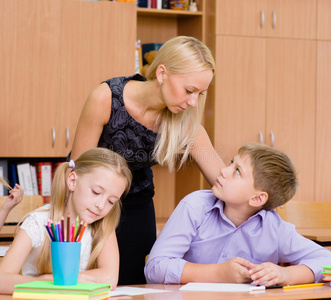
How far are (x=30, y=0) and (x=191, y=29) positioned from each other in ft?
3.66

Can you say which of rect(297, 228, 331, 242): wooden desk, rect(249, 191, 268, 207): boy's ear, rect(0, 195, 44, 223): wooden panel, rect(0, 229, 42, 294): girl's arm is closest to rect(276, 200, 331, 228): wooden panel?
rect(297, 228, 331, 242): wooden desk

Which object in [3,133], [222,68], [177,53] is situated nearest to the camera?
[177,53]

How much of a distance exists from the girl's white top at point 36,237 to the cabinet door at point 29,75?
1.84m

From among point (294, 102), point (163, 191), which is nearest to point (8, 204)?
point (163, 191)

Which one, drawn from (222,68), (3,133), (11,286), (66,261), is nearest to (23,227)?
(11,286)

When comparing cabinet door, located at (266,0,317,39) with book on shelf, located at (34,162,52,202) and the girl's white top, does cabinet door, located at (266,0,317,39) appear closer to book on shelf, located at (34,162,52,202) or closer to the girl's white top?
book on shelf, located at (34,162,52,202)

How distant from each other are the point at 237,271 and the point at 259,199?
33 cm

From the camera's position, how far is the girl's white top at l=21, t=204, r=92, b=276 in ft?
5.43

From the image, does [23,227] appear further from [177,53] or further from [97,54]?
[97,54]

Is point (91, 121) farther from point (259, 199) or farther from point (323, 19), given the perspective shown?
point (323, 19)

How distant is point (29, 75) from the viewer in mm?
3574

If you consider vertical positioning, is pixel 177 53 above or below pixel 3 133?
above

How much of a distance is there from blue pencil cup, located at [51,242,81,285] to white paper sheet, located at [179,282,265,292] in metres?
0.36

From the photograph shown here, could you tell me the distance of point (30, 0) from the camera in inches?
139
